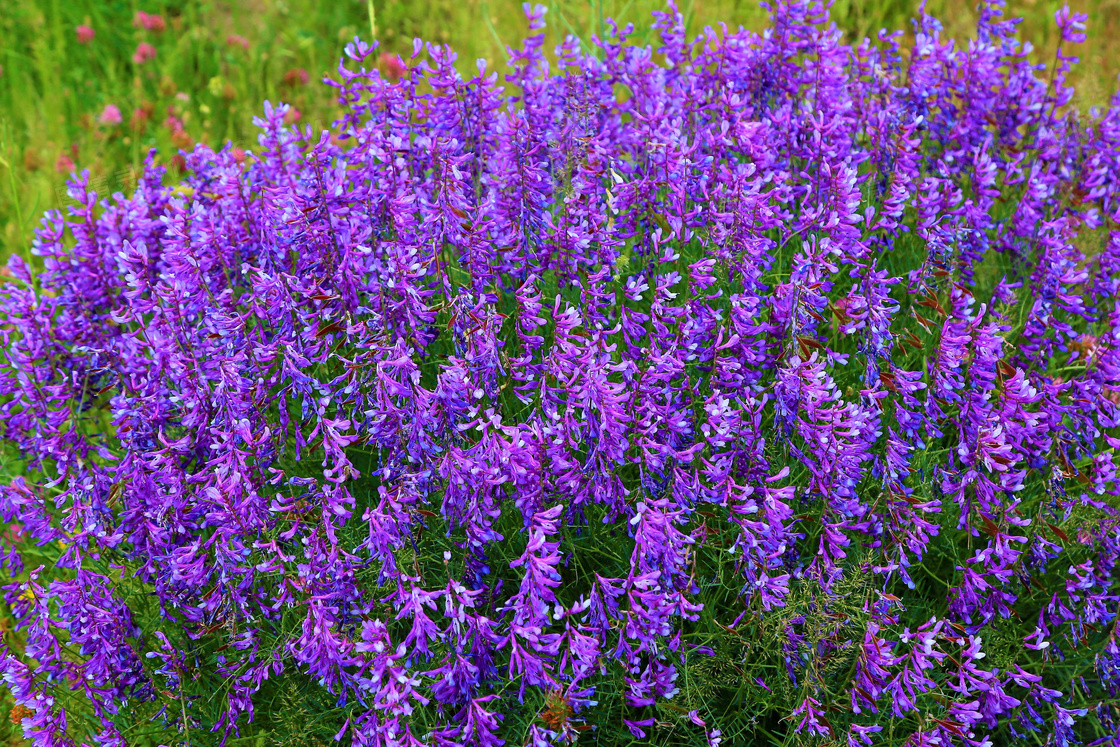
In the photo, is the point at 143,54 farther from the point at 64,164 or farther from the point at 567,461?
the point at 567,461

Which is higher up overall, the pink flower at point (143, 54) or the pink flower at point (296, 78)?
the pink flower at point (143, 54)

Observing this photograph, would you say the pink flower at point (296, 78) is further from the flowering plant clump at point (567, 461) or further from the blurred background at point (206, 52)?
the flowering plant clump at point (567, 461)

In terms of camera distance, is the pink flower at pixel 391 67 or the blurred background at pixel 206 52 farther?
the blurred background at pixel 206 52

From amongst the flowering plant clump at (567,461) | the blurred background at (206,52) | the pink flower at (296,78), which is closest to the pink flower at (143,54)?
the blurred background at (206,52)

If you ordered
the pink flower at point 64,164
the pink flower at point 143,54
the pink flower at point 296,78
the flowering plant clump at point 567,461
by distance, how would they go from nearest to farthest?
1. the flowering plant clump at point 567,461
2. the pink flower at point 64,164
3. the pink flower at point 296,78
4. the pink flower at point 143,54

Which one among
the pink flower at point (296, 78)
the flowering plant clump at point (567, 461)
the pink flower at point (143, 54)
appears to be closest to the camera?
the flowering plant clump at point (567, 461)

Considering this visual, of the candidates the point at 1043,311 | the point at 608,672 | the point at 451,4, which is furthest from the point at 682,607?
the point at 451,4

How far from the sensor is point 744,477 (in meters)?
2.59

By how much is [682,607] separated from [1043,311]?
1694mm

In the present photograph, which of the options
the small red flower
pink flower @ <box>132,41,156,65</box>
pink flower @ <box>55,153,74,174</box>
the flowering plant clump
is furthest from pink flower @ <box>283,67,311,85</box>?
the flowering plant clump

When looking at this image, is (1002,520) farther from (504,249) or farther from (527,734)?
(504,249)

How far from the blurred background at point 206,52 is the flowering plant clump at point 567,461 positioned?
2543 mm

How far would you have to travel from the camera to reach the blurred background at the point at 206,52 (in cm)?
562

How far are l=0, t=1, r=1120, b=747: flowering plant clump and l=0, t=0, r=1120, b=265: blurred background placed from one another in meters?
2.54
